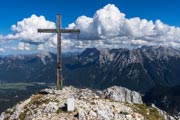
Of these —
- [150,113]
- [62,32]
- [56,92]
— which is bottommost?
[150,113]

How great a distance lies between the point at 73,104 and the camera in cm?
5325

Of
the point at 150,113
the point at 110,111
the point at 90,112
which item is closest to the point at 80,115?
the point at 90,112

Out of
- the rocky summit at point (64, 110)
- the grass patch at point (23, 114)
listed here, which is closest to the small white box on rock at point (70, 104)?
the rocky summit at point (64, 110)

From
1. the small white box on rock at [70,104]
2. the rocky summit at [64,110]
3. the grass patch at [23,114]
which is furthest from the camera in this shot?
the grass patch at [23,114]

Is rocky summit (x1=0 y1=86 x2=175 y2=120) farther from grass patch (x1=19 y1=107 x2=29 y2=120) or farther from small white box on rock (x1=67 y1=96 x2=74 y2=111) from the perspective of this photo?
small white box on rock (x1=67 y1=96 x2=74 y2=111)

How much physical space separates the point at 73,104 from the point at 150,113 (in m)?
19.7

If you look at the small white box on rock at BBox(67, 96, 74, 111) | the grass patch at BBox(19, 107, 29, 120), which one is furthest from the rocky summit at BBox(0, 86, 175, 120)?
the small white box on rock at BBox(67, 96, 74, 111)

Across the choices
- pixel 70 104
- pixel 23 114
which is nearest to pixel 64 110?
pixel 70 104

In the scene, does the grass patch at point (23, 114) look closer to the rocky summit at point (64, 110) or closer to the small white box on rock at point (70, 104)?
the rocky summit at point (64, 110)

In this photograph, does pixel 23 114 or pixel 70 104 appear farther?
pixel 23 114

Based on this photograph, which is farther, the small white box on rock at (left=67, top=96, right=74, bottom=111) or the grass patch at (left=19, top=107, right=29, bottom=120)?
the grass patch at (left=19, top=107, right=29, bottom=120)

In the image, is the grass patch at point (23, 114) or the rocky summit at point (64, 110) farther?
the grass patch at point (23, 114)

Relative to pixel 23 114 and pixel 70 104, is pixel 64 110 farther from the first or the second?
pixel 23 114

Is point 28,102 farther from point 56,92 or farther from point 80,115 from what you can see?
point 80,115
